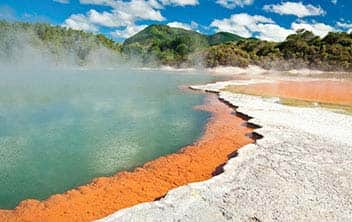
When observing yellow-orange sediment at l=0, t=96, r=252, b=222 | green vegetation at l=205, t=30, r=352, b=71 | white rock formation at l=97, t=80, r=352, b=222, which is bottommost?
yellow-orange sediment at l=0, t=96, r=252, b=222

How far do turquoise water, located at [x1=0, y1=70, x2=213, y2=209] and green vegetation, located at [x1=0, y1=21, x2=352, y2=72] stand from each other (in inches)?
2762

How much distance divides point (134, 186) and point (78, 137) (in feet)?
24.3

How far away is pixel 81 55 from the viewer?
106688 millimetres

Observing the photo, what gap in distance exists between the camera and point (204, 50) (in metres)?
108

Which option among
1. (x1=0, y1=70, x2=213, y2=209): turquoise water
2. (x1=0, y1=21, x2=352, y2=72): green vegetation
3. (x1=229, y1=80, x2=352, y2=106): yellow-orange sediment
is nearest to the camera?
(x1=0, y1=70, x2=213, y2=209): turquoise water

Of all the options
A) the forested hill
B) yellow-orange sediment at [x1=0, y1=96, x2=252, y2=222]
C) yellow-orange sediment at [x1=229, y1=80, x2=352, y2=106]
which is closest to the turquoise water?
yellow-orange sediment at [x1=0, y1=96, x2=252, y2=222]

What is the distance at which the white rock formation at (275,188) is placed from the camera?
363 inches

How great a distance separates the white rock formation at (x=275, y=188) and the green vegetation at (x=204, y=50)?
85900mm

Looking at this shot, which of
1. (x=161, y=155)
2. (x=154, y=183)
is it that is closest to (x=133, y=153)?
(x=161, y=155)

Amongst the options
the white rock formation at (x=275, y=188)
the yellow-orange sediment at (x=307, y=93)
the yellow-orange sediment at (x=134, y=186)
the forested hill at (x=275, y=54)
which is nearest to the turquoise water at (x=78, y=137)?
the yellow-orange sediment at (x=134, y=186)

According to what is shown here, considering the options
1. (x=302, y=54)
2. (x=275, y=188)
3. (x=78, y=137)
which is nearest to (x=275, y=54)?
(x=302, y=54)

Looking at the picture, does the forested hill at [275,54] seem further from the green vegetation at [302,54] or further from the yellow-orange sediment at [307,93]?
the yellow-orange sediment at [307,93]

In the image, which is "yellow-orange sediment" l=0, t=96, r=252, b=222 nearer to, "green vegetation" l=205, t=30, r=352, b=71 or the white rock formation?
the white rock formation

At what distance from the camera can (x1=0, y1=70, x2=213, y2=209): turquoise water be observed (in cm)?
1315
